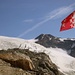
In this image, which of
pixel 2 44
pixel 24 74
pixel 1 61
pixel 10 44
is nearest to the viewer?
pixel 24 74

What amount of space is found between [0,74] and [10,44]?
40.3m

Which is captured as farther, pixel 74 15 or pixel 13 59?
pixel 13 59

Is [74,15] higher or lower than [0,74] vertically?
higher

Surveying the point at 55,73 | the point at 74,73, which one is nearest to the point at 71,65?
the point at 74,73

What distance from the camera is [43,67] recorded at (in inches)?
1224

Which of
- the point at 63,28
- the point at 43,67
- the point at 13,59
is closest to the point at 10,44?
the point at 43,67

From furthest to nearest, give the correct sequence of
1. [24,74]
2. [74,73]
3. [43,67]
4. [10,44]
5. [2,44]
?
[10,44] → [2,44] → [74,73] → [43,67] → [24,74]

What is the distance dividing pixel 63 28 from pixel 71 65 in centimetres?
4558

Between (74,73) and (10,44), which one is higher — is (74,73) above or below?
below

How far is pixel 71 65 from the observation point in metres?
60.2

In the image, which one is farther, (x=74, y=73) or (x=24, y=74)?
(x=74, y=73)

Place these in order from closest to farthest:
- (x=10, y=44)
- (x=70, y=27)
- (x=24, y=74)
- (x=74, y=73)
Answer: (x=70, y=27) < (x=24, y=74) < (x=74, y=73) < (x=10, y=44)

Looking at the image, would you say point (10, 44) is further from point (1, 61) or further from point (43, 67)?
point (1, 61)

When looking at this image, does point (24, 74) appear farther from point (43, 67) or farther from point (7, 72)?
point (43, 67)
